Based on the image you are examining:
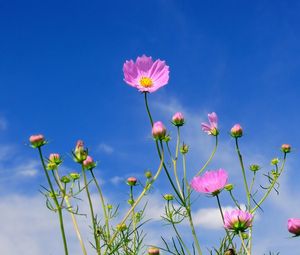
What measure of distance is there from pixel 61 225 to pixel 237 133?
1.03m

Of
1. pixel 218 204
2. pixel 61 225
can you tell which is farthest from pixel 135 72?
pixel 61 225

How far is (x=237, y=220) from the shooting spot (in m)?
1.42

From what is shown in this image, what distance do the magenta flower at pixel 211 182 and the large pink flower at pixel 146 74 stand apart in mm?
303

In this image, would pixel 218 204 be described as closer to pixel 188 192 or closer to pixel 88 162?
pixel 188 192

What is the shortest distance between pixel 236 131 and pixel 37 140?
2.87ft

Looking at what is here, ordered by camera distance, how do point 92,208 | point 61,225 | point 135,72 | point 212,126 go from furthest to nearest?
point 212,126 → point 135,72 → point 92,208 → point 61,225

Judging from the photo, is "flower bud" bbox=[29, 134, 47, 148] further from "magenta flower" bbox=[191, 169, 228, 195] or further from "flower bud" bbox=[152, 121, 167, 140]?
"magenta flower" bbox=[191, 169, 228, 195]

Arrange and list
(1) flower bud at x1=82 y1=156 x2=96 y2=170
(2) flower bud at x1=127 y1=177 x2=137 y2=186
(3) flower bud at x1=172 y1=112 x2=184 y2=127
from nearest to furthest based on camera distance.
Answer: (1) flower bud at x1=82 y1=156 x2=96 y2=170 → (3) flower bud at x1=172 y1=112 x2=184 y2=127 → (2) flower bud at x1=127 y1=177 x2=137 y2=186

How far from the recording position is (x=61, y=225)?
1306mm

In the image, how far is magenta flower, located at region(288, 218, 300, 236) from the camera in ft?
4.56

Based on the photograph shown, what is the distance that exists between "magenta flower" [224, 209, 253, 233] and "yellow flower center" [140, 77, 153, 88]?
1.51 ft

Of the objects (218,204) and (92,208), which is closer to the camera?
(92,208)

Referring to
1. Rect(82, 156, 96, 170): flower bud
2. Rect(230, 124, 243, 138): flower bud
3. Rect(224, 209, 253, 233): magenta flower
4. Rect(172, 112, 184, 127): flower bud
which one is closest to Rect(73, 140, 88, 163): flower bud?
Rect(82, 156, 96, 170): flower bud

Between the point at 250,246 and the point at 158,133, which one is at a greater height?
the point at 158,133
